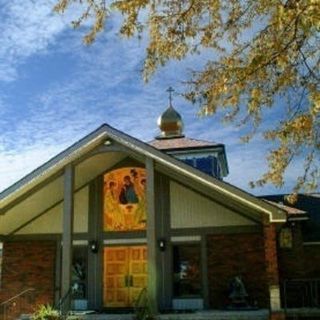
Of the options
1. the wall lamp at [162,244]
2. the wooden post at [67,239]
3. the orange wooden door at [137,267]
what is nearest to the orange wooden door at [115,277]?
the orange wooden door at [137,267]

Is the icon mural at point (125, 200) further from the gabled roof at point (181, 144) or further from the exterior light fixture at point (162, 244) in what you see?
the gabled roof at point (181, 144)

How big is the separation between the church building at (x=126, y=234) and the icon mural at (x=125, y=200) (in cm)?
3

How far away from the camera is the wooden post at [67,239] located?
15084 millimetres

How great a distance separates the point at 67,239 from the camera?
1550cm

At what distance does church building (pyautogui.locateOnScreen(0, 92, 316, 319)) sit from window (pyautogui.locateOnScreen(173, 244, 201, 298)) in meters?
0.03

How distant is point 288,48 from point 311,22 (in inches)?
67.4

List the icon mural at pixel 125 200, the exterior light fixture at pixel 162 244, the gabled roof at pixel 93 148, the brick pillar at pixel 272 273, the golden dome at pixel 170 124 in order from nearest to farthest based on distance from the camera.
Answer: the brick pillar at pixel 272 273, the gabled roof at pixel 93 148, the exterior light fixture at pixel 162 244, the icon mural at pixel 125 200, the golden dome at pixel 170 124

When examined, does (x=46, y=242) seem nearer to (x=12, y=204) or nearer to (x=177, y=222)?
(x=12, y=204)

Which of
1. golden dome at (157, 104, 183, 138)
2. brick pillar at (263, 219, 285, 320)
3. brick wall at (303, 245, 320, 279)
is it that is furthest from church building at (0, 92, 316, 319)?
golden dome at (157, 104, 183, 138)

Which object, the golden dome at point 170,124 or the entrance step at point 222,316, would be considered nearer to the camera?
the entrance step at point 222,316

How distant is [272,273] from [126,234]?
18.7 feet

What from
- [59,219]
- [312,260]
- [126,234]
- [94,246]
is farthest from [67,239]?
[312,260]

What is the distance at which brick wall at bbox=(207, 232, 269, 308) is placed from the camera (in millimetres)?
17328

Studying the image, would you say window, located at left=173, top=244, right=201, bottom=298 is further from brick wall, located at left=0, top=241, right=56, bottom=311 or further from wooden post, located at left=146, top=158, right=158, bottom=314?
brick wall, located at left=0, top=241, right=56, bottom=311
